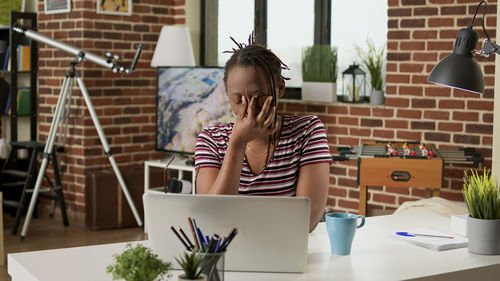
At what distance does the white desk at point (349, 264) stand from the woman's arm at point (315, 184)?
5.5 inches

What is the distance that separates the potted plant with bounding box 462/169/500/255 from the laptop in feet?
1.74

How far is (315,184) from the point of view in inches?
86.4

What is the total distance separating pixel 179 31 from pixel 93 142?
1090 mm

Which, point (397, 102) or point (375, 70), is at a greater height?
point (375, 70)

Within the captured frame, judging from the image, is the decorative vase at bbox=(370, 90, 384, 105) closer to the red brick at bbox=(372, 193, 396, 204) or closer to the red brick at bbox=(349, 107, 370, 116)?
the red brick at bbox=(349, 107, 370, 116)

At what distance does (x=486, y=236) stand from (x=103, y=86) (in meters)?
4.13

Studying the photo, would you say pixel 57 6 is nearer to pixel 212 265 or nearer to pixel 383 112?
pixel 383 112

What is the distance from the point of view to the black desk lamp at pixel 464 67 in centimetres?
212

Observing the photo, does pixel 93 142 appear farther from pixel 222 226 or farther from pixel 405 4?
pixel 222 226

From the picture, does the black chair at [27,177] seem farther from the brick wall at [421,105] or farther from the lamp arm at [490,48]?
the lamp arm at [490,48]

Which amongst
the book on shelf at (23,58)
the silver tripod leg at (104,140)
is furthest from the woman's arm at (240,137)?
the book on shelf at (23,58)

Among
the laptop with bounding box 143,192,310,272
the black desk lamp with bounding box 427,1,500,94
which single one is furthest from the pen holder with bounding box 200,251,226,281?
the black desk lamp with bounding box 427,1,500,94

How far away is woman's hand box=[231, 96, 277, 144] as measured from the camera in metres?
1.96

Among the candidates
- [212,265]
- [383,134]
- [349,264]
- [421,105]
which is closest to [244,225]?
[212,265]
